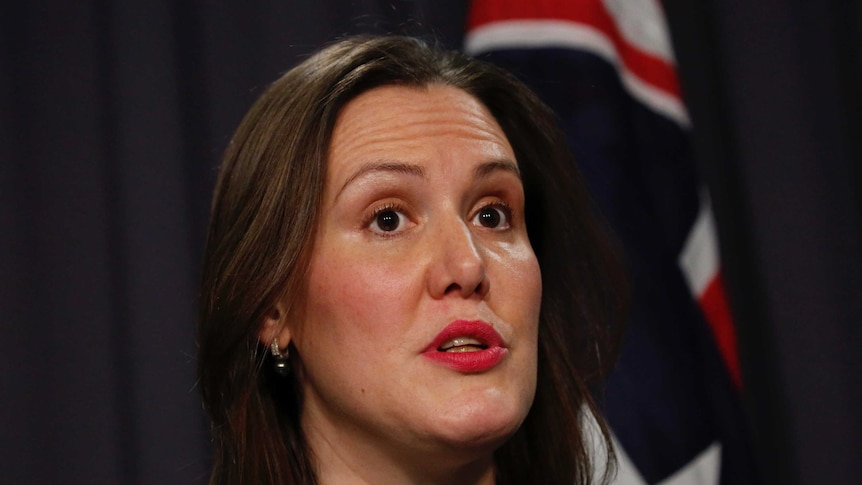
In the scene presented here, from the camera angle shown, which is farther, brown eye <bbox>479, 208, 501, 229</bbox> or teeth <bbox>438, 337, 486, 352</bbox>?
brown eye <bbox>479, 208, 501, 229</bbox>

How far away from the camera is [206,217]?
1802mm

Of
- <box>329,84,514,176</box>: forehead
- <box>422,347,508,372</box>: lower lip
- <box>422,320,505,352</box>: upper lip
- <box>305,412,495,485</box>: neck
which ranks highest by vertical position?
<box>329,84,514,176</box>: forehead

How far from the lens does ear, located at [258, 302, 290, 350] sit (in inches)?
50.4

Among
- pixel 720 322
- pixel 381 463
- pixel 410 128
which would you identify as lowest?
pixel 720 322

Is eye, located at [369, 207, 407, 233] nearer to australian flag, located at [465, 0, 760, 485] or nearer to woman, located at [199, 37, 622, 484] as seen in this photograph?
woman, located at [199, 37, 622, 484]

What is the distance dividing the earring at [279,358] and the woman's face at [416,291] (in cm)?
3

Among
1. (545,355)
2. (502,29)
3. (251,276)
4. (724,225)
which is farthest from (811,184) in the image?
(251,276)

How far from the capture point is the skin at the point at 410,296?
1.16 m

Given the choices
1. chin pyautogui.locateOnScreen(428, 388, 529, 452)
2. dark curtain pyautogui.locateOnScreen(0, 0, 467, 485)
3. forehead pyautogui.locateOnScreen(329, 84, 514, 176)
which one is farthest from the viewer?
dark curtain pyautogui.locateOnScreen(0, 0, 467, 485)

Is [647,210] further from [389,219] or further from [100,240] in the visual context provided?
[100,240]

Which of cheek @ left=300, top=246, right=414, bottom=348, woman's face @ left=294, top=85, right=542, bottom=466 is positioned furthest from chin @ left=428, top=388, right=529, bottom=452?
cheek @ left=300, top=246, right=414, bottom=348

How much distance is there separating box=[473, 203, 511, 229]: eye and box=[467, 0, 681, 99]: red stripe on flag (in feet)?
1.97

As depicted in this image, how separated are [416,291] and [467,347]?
0.26 ft

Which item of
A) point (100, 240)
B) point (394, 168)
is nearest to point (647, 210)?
point (394, 168)
